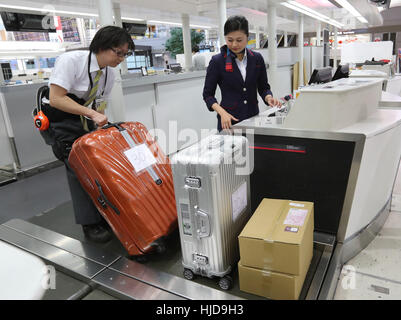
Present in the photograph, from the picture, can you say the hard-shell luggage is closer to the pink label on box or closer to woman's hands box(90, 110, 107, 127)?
woman's hands box(90, 110, 107, 127)

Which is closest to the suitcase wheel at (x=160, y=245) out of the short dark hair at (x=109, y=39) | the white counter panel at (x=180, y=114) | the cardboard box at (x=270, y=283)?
the cardboard box at (x=270, y=283)

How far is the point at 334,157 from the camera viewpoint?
175 centimetres

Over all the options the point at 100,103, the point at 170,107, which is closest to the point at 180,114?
the point at 170,107

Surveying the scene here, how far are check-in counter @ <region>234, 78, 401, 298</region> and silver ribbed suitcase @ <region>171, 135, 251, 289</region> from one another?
1.47ft

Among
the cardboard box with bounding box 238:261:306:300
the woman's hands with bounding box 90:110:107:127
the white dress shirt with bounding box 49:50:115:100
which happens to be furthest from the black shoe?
the cardboard box with bounding box 238:261:306:300

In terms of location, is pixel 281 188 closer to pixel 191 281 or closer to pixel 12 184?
pixel 191 281

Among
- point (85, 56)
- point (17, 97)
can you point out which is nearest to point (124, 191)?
point (85, 56)

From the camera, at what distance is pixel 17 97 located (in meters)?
3.75

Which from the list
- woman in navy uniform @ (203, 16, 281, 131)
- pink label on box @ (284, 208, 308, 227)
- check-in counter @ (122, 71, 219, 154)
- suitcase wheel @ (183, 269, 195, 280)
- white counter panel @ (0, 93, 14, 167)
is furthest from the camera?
check-in counter @ (122, 71, 219, 154)

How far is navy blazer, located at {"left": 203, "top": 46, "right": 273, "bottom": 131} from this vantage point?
221 cm

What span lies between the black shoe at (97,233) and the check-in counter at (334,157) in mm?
989
